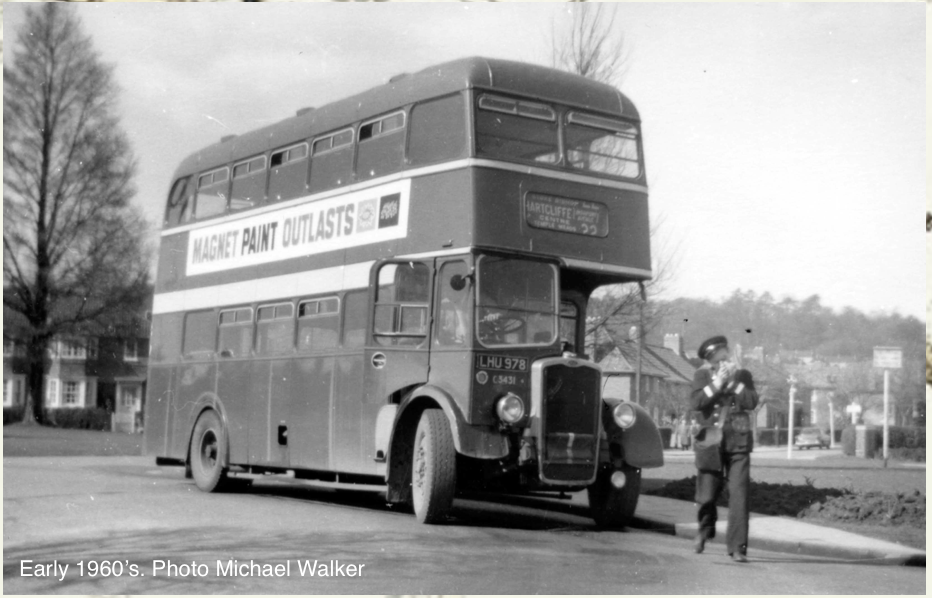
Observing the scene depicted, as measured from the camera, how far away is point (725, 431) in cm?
1002

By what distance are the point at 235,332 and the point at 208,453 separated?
185 cm

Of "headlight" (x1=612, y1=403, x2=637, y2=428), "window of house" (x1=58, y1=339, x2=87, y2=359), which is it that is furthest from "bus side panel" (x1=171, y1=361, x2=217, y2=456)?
"window of house" (x1=58, y1=339, x2=87, y2=359)

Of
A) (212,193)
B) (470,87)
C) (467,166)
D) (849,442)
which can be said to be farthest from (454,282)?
(849,442)

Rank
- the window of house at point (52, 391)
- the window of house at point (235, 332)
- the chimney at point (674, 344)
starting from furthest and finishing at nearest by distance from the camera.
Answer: the window of house at point (52, 391)
the chimney at point (674, 344)
the window of house at point (235, 332)

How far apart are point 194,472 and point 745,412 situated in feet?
30.2

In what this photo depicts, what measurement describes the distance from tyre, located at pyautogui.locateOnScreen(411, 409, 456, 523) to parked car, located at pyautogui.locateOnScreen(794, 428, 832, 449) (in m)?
49.9

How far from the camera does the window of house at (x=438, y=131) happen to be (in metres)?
12.1

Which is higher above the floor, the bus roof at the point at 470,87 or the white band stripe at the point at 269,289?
the bus roof at the point at 470,87

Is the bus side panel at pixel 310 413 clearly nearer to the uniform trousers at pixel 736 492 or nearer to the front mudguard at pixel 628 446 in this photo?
the front mudguard at pixel 628 446

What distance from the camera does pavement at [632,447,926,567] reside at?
10.6 m

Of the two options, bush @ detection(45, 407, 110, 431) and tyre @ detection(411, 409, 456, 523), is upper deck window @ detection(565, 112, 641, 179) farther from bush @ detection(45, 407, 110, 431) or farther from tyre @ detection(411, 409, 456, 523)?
bush @ detection(45, 407, 110, 431)

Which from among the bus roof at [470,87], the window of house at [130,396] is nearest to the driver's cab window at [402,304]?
the bus roof at [470,87]

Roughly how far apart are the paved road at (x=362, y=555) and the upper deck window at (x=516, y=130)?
151 inches

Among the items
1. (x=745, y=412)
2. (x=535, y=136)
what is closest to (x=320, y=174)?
(x=535, y=136)
